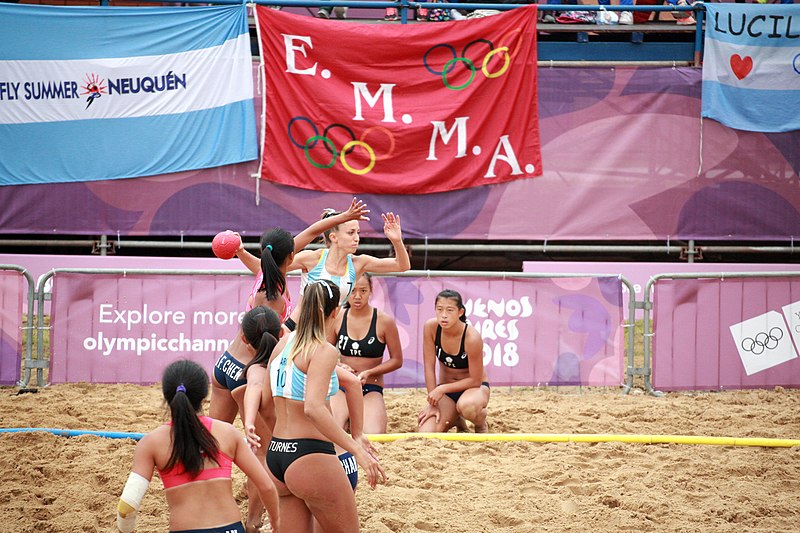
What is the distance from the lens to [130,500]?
375 centimetres

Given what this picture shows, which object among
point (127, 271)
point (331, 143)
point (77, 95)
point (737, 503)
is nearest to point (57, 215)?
point (77, 95)

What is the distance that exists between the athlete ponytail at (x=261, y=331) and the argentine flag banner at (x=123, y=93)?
622cm

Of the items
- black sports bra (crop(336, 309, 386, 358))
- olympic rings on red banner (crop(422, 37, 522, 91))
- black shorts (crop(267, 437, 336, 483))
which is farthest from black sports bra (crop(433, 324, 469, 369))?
olympic rings on red banner (crop(422, 37, 522, 91))

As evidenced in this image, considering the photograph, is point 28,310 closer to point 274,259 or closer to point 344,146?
point 344,146

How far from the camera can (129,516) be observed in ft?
12.4

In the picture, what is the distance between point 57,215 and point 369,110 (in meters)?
3.97

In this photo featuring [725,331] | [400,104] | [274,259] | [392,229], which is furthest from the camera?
[400,104]

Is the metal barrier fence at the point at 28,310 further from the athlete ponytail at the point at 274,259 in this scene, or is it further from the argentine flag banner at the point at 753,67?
the argentine flag banner at the point at 753,67

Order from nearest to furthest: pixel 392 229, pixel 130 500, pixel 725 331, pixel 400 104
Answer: pixel 130 500, pixel 392 229, pixel 725 331, pixel 400 104

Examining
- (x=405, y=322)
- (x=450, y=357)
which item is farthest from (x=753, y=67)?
(x=450, y=357)

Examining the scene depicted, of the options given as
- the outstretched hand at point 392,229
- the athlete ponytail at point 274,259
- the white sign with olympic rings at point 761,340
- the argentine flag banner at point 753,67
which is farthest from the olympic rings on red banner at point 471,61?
the athlete ponytail at point 274,259

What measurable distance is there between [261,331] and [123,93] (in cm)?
689

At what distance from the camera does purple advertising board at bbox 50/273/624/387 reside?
30.1 feet

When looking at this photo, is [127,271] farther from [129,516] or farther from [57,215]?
[129,516]
